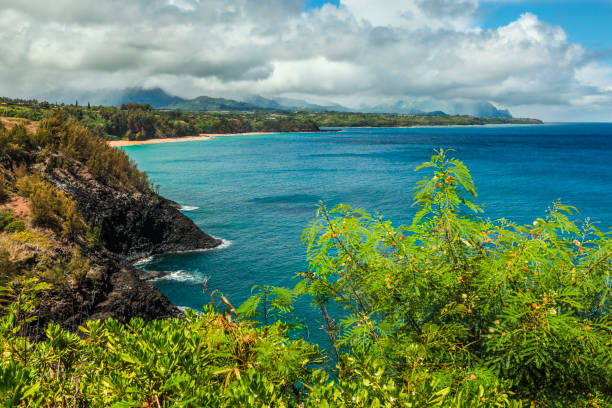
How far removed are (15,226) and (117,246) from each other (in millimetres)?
8936

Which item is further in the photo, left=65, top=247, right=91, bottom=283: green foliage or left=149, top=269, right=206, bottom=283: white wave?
left=149, top=269, right=206, bottom=283: white wave

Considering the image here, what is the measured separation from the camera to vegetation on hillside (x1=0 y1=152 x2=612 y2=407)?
10.2ft

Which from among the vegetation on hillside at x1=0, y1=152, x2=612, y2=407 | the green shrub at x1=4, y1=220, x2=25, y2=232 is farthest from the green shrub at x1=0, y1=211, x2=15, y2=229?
the vegetation on hillside at x1=0, y1=152, x2=612, y2=407

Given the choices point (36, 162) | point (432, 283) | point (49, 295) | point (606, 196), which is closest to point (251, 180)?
point (36, 162)

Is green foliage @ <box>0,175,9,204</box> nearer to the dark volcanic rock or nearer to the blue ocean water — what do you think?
the dark volcanic rock

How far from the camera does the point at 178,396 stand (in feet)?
10.0

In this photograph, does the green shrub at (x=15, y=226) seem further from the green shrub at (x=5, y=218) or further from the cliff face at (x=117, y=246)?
the cliff face at (x=117, y=246)

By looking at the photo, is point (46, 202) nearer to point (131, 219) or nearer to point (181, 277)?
point (131, 219)

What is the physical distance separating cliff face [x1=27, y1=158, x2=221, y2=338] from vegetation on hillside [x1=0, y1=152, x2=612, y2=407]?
805cm

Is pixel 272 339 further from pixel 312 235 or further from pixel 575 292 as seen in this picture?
pixel 575 292

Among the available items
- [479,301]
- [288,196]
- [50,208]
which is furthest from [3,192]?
[288,196]

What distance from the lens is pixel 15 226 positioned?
15492mm

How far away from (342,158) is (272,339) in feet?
267

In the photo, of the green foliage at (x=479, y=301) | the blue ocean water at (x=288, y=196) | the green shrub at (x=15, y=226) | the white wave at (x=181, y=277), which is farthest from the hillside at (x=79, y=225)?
the green foliage at (x=479, y=301)
